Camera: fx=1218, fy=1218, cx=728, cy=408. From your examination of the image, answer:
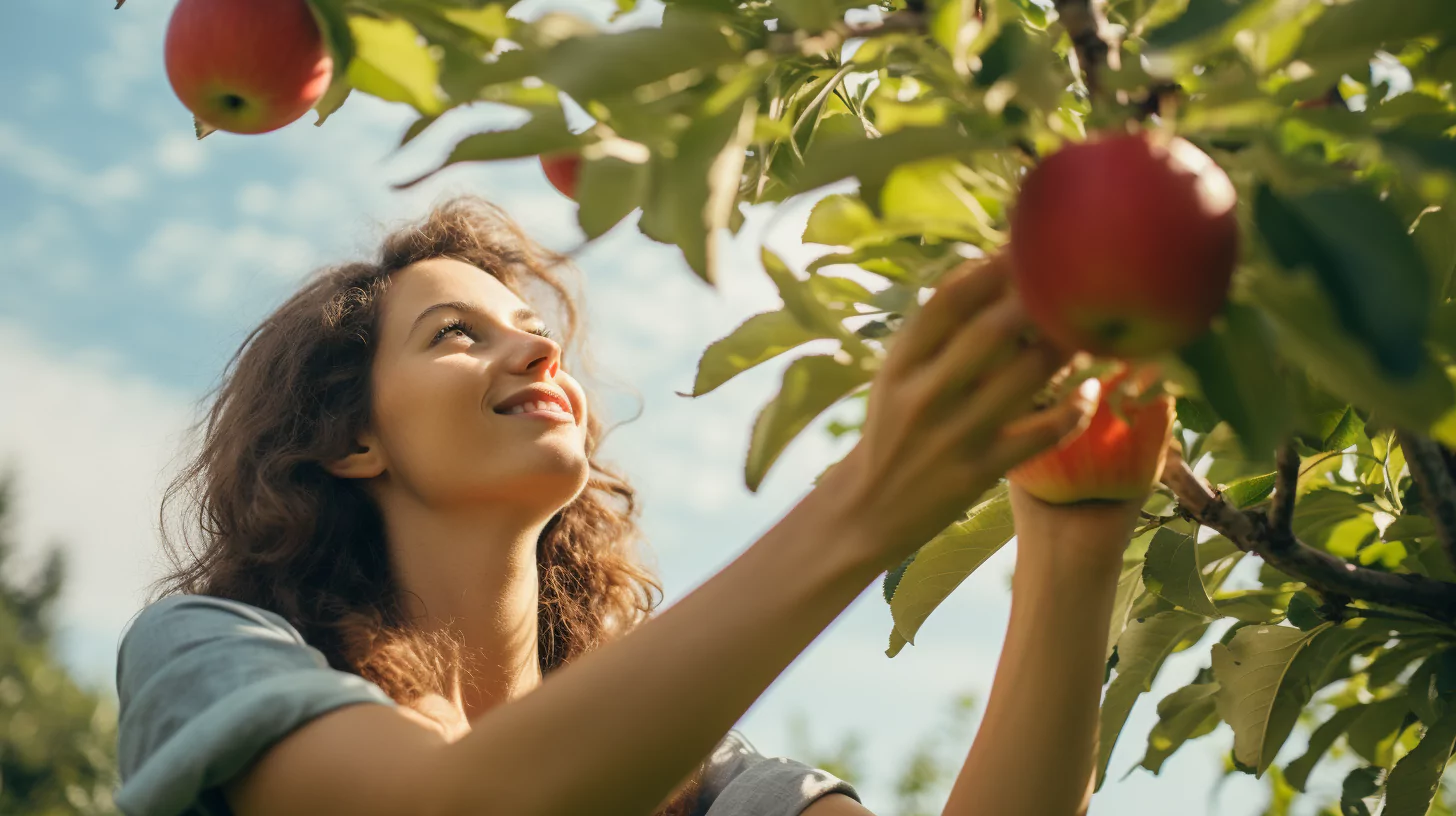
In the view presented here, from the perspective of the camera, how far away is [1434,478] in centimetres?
102

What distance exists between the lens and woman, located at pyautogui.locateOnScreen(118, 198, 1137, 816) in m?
0.87

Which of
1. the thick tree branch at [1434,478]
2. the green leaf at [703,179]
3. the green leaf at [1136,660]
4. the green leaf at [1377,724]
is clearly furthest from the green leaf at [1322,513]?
the green leaf at [703,179]

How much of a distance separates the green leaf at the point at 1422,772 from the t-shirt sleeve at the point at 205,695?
114 cm

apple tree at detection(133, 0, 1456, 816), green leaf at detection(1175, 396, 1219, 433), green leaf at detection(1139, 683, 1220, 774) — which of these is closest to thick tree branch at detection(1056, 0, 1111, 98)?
apple tree at detection(133, 0, 1456, 816)

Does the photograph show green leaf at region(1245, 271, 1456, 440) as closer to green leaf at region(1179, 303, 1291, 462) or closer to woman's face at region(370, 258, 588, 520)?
green leaf at region(1179, 303, 1291, 462)

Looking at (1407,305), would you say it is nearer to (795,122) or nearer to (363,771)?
(795,122)

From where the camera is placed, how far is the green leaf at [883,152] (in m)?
0.64

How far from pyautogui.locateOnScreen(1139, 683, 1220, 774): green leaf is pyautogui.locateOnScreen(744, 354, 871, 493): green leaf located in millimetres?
1051

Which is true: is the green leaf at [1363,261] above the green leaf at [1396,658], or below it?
above

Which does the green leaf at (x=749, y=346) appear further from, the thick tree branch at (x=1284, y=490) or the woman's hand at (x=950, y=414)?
the thick tree branch at (x=1284, y=490)

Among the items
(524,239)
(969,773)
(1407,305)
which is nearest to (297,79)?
(1407,305)

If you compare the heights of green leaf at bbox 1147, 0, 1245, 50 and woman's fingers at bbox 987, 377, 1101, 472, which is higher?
green leaf at bbox 1147, 0, 1245, 50

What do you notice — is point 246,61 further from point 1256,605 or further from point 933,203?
point 1256,605

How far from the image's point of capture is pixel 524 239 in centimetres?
260
